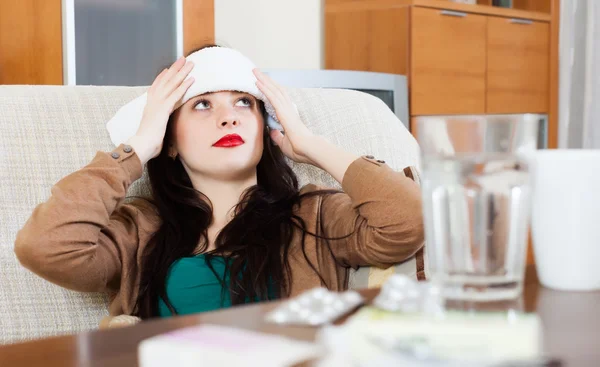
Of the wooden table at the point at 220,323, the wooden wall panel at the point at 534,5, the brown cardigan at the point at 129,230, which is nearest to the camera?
the wooden table at the point at 220,323

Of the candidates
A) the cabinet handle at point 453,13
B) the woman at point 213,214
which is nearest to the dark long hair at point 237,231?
the woman at point 213,214

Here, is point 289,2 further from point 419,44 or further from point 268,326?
point 268,326

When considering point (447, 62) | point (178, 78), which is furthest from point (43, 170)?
point (447, 62)

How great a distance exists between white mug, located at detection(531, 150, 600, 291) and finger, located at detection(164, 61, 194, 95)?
0.89m

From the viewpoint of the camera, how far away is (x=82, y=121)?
1512 mm

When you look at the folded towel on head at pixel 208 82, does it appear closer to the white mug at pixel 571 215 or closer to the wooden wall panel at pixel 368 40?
the white mug at pixel 571 215

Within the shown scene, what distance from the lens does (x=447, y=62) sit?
353cm

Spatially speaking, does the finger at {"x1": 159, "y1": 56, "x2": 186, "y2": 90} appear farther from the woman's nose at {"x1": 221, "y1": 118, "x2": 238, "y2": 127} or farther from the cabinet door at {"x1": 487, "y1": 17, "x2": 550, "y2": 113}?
the cabinet door at {"x1": 487, "y1": 17, "x2": 550, "y2": 113}

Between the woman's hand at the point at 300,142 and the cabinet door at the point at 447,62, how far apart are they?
6.05 ft

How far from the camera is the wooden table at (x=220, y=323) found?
562mm

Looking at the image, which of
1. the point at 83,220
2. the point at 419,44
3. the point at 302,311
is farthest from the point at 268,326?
the point at 419,44

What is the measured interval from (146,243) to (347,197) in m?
0.37

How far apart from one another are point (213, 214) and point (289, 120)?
0.75 feet

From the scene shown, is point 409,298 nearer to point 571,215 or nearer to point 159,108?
point 571,215
